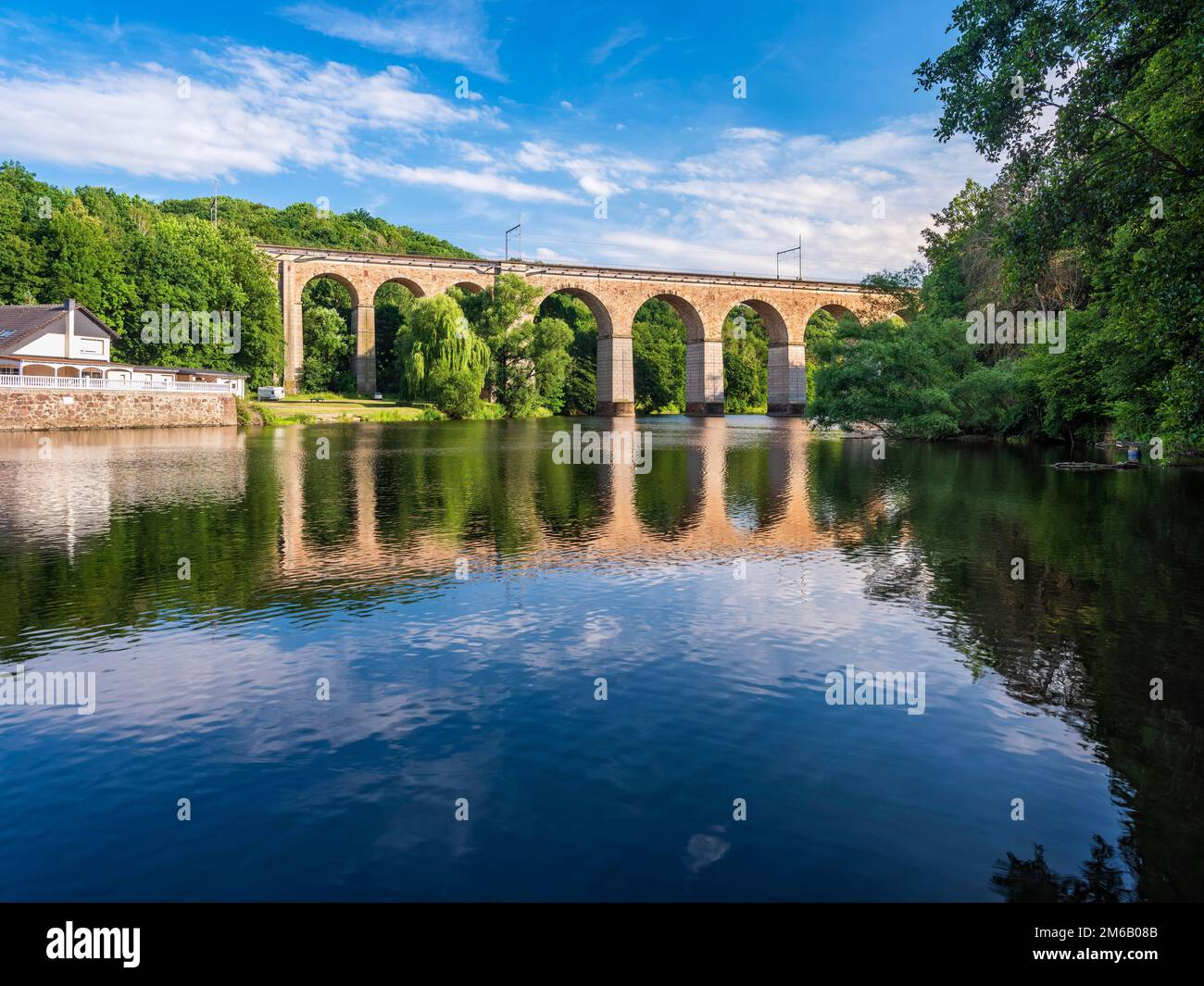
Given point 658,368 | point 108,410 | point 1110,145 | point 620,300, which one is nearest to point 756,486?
point 1110,145

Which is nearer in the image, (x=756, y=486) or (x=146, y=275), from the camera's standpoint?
(x=756, y=486)

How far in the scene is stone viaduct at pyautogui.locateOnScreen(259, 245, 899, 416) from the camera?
65562mm

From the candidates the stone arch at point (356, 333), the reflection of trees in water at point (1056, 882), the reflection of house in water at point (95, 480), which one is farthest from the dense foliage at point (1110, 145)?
the stone arch at point (356, 333)

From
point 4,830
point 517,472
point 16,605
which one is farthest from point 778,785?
point 517,472

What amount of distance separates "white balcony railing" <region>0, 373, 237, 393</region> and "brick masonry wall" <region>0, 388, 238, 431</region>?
0.27 metres

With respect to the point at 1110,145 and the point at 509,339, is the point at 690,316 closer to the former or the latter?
the point at 509,339

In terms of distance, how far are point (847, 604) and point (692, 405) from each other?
7694 cm

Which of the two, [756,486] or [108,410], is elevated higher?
[108,410]

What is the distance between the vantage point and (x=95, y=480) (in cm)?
2066

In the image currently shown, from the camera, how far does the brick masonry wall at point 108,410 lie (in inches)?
1556

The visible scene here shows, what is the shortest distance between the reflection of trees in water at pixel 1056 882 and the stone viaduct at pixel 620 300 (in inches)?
2092

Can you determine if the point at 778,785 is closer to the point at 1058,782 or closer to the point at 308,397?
the point at 1058,782

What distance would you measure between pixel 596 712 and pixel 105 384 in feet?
148

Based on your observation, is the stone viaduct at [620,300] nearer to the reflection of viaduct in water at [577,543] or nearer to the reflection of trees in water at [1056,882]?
the reflection of viaduct in water at [577,543]
